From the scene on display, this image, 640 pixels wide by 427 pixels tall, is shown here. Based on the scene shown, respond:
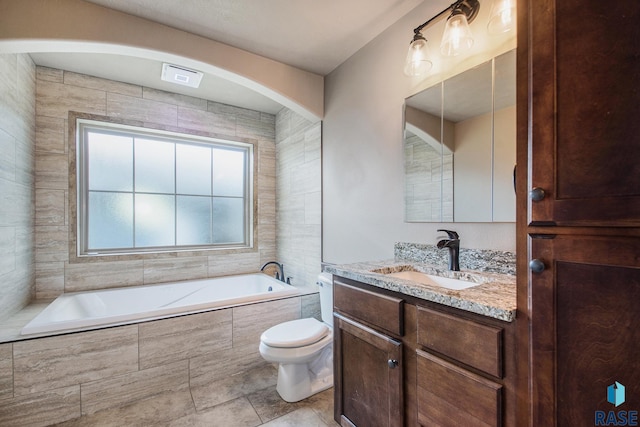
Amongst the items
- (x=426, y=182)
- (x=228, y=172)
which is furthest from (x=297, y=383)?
(x=228, y=172)

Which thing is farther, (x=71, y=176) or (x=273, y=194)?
(x=273, y=194)

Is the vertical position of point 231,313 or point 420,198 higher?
point 420,198

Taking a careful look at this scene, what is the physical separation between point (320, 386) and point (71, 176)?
108 inches

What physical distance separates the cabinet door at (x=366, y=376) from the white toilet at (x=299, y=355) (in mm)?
311

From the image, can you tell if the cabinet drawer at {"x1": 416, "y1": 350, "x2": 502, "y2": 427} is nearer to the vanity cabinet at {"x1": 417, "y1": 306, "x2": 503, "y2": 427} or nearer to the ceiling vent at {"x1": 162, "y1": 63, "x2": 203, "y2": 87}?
the vanity cabinet at {"x1": 417, "y1": 306, "x2": 503, "y2": 427}

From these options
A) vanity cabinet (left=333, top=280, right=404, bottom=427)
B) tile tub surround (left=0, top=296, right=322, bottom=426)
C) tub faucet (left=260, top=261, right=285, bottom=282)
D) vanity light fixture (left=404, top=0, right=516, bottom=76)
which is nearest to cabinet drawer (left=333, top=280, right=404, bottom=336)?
vanity cabinet (left=333, top=280, right=404, bottom=427)

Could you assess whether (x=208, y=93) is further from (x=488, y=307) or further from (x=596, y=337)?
(x=596, y=337)

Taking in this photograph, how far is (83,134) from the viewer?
2656mm

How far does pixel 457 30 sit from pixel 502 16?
0.20 metres

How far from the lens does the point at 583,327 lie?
0.74 meters

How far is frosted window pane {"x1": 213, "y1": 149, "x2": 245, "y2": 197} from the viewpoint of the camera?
3.35 m

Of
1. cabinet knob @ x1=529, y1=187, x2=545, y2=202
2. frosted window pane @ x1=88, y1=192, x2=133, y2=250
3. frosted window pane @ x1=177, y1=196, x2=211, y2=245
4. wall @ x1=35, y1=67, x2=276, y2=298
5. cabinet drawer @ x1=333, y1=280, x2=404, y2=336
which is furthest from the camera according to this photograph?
frosted window pane @ x1=177, y1=196, x2=211, y2=245

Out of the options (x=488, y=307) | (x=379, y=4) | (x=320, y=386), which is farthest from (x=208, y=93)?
(x=488, y=307)

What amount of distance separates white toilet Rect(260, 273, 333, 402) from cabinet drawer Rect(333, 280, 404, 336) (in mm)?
447
